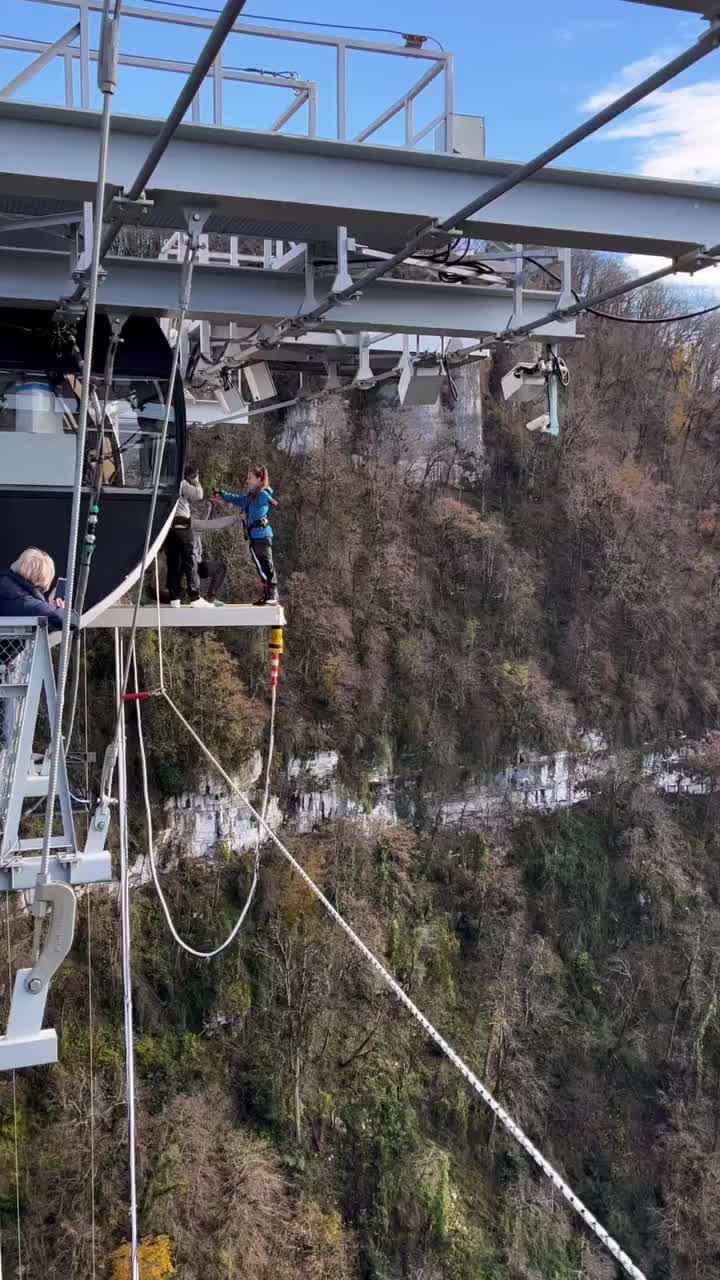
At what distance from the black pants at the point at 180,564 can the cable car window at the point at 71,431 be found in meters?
0.86

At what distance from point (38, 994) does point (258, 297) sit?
184 inches

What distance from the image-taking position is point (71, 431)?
24.8ft

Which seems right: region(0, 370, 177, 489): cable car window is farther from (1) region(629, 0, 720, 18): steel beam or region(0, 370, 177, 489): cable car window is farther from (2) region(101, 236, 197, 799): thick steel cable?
(1) region(629, 0, 720, 18): steel beam

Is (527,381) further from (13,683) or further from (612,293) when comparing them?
(13,683)

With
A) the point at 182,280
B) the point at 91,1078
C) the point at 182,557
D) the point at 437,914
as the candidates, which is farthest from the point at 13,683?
the point at 437,914

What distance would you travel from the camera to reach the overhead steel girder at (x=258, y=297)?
693 cm

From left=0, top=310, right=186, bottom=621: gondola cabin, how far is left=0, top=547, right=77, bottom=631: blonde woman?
238 centimetres

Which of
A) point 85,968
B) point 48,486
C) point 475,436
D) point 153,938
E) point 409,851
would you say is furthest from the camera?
Result: point 475,436

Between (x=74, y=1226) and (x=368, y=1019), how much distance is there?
5.78m

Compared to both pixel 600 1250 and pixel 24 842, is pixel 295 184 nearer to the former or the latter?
pixel 24 842

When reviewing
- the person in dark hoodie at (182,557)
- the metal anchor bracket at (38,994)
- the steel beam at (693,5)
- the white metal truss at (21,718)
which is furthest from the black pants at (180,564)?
the steel beam at (693,5)

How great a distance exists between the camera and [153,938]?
17672 millimetres

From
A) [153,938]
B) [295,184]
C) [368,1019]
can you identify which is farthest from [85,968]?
[295,184]

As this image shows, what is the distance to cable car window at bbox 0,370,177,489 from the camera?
23.7ft
